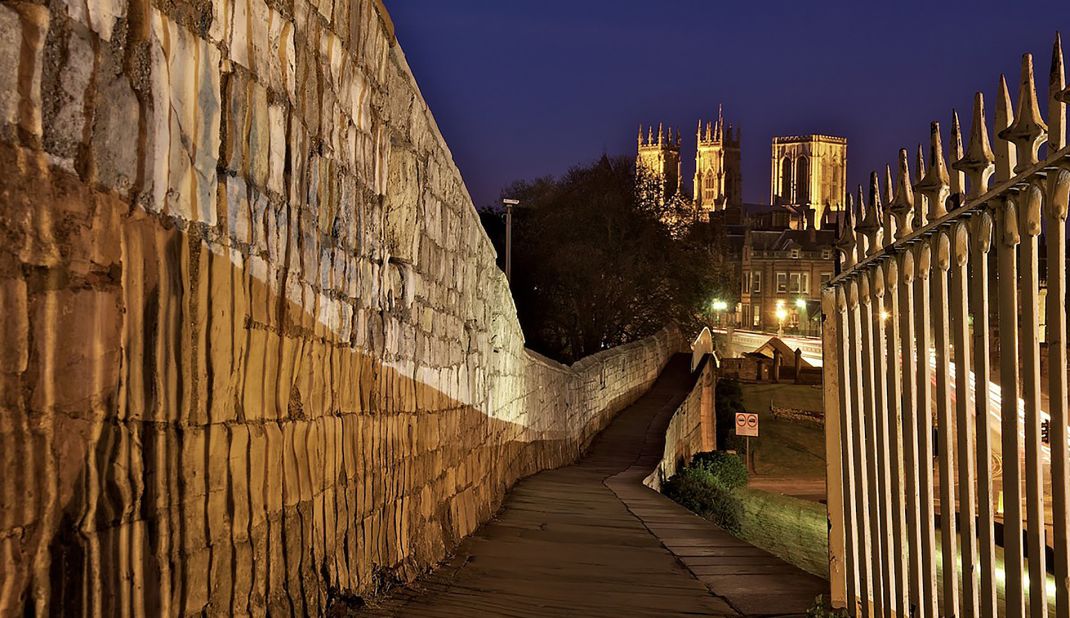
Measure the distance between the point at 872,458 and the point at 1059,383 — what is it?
1440 millimetres

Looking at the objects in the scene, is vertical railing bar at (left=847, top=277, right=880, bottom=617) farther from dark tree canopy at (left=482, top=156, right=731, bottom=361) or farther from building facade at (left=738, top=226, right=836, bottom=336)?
building facade at (left=738, top=226, right=836, bottom=336)

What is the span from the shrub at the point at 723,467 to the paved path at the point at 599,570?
1372cm

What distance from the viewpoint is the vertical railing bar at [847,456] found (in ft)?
14.7

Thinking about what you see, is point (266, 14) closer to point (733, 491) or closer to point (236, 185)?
point (236, 185)

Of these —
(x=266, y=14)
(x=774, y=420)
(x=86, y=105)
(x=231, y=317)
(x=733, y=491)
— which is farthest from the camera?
(x=774, y=420)

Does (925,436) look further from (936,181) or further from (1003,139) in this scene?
(1003,139)

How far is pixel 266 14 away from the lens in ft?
10.6

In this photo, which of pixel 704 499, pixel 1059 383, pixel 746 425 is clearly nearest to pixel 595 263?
pixel 746 425

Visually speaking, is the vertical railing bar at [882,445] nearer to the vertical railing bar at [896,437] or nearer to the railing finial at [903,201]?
the vertical railing bar at [896,437]

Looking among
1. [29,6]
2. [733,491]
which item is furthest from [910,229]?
[733,491]

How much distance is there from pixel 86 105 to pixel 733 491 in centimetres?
2218

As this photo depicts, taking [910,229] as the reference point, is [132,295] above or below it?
below

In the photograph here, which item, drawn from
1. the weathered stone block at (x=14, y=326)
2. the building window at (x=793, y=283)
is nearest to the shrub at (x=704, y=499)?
the weathered stone block at (x=14, y=326)

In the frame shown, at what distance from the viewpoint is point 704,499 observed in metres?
16.5
